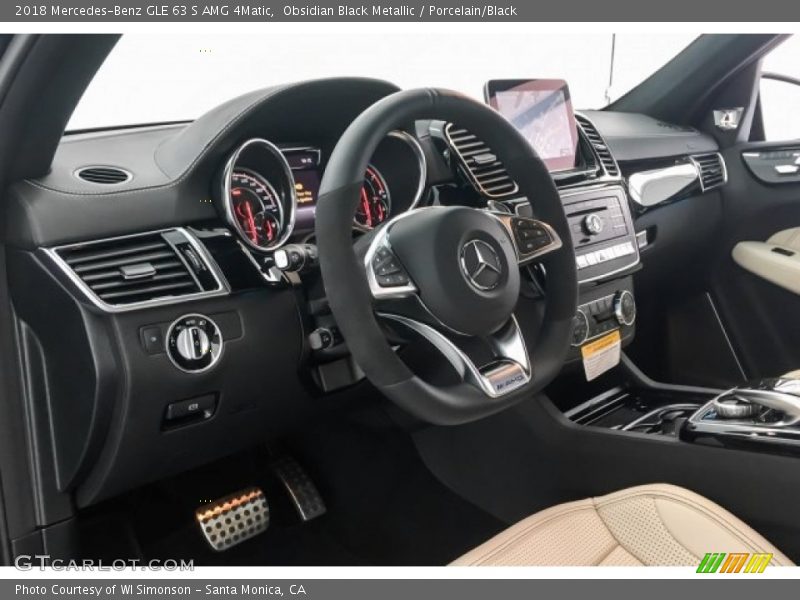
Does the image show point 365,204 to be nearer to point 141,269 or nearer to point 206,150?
point 206,150

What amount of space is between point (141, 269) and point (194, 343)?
132 millimetres

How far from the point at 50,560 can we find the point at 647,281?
5.67 ft

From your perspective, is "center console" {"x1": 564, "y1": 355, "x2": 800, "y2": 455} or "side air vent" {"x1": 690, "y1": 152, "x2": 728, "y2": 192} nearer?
"center console" {"x1": 564, "y1": 355, "x2": 800, "y2": 455}

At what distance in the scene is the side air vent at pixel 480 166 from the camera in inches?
56.6

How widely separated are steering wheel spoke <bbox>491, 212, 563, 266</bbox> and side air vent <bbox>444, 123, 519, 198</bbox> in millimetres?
250

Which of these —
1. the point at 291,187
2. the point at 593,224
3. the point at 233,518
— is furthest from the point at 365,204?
the point at 233,518

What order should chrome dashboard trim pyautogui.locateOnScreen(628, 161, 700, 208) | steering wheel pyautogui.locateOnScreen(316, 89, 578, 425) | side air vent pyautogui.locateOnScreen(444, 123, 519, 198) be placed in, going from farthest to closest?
chrome dashboard trim pyautogui.locateOnScreen(628, 161, 700, 208)
side air vent pyautogui.locateOnScreen(444, 123, 519, 198)
steering wheel pyautogui.locateOnScreen(316, 89, 578, 425)

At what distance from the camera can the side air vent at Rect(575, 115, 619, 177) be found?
1872mm

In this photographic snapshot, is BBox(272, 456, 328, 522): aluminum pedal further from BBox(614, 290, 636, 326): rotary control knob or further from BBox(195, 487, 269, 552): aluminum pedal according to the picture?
BBox(614, 290, 636, 326): rotary control knob

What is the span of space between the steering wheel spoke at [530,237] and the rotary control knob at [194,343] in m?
0.47

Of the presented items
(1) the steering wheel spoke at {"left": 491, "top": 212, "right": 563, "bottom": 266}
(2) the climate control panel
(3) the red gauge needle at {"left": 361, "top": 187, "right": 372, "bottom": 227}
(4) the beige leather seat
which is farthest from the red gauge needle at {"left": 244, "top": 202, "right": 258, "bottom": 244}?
(2) the climate control panel

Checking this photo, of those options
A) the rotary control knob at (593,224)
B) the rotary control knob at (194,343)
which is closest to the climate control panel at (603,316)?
the rotary control knob at (593,224)
